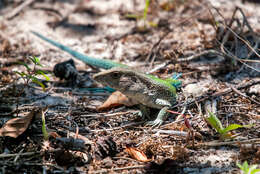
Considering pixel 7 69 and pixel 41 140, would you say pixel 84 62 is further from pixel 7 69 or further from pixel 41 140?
pixel 41 140

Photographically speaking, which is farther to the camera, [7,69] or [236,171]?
[7,69]

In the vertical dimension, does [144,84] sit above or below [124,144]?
above

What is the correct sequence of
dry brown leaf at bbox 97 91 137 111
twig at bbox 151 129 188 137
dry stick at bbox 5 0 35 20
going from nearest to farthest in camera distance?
twig at bbox 151 129 188 137
dry brown leaf at bbox 97 91 137 111
dry stick at bbox 5 0 35 20

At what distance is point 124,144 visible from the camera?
3189mm

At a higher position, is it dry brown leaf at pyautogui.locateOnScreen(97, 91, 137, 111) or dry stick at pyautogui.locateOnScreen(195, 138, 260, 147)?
dry brown leaf at pyautogui.locateOnScreen(97, 91, 137, 111)

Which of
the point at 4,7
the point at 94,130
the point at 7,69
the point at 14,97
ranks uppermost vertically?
the point at 4,7

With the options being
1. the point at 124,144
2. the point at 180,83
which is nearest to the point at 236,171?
the point at 124,144

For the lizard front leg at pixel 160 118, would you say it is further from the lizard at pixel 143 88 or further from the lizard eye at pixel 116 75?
the lizard eye at pixel 116 75

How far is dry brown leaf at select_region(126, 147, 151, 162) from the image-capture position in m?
2.91

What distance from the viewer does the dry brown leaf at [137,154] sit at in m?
2.91

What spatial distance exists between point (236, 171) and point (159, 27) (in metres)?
4.43

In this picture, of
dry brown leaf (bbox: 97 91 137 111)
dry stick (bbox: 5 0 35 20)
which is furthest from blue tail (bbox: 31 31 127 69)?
dry stick (bbox: 5 0 35 20)

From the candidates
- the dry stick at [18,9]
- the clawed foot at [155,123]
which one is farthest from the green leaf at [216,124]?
the dry stick at [18,9]

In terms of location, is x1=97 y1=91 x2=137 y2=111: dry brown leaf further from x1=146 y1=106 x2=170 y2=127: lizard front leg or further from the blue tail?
the blue tail
